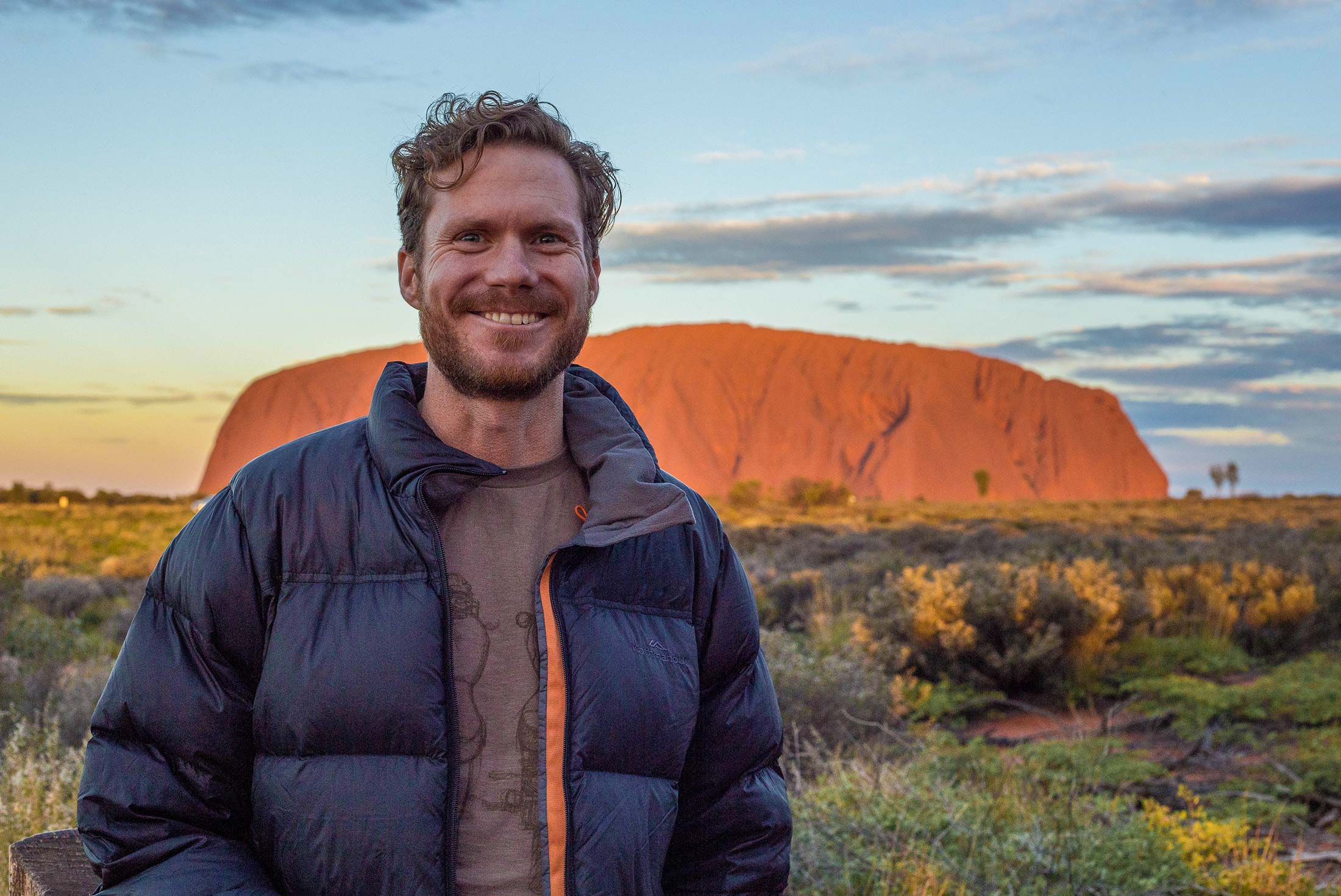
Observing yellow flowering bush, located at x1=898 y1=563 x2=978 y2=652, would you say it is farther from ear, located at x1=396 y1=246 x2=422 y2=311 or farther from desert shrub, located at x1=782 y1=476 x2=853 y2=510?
desert shrub, located at x1=782 y1=476 x2=853 y2=510

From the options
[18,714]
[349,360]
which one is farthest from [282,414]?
[18,714]

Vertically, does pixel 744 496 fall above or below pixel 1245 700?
below

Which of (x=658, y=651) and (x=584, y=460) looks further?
(x=584, y=460)

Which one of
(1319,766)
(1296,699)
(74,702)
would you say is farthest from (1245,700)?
(74,702)

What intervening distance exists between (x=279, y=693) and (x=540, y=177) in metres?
1.05

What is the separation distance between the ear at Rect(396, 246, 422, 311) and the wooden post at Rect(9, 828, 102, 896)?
1136mm

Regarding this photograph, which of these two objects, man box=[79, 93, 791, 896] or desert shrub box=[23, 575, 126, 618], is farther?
desert shrub box=[23, 575, 126, 618]

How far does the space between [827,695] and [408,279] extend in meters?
5.02

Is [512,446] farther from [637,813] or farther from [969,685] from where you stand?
[969,685]

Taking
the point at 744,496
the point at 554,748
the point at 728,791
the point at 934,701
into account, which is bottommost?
the point at 744,496

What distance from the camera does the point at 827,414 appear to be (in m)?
84.2

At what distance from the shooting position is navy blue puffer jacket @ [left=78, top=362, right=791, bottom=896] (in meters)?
1.74

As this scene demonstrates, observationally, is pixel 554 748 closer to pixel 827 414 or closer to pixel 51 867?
pixel 51 867

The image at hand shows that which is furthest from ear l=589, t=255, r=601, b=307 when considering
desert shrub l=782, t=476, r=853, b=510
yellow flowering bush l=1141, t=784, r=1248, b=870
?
desert shrub l=782, t=476, r=853, b=510
